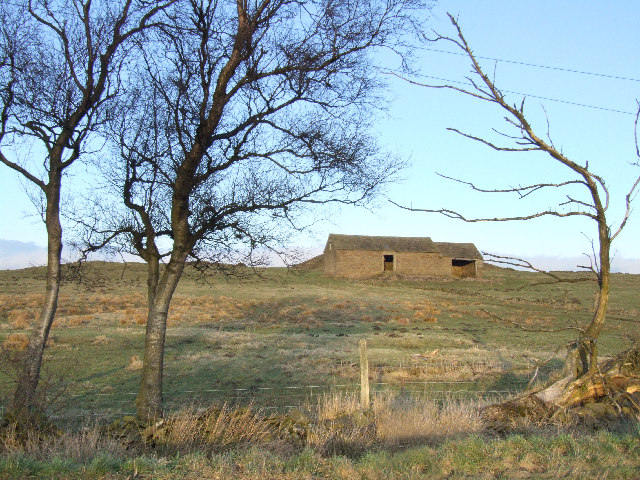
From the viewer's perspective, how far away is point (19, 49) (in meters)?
10.7

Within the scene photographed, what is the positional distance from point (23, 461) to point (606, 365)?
8.05 meters

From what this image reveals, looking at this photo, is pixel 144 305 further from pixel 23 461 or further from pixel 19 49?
pixel 23 461

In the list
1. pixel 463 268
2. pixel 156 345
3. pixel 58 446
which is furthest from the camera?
pixel 463 268

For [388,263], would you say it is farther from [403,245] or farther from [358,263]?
[358,263]

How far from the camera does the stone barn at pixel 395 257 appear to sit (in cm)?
5859

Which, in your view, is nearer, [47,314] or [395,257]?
[47,314]

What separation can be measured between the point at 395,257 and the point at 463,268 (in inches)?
350

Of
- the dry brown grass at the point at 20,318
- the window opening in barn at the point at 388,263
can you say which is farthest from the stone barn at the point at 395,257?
the dry brown grass at the point at 20,318

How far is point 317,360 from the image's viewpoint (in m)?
18.8

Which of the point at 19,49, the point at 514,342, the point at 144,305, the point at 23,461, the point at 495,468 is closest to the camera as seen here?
the point at 23,461

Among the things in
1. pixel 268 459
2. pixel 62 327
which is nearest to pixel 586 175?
pixel 268 459

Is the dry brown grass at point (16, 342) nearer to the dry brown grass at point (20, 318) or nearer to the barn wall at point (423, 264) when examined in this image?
the dry brown grass at point (20, 318)

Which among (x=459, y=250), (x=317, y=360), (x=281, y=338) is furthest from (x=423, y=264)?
(x=317, y=360)

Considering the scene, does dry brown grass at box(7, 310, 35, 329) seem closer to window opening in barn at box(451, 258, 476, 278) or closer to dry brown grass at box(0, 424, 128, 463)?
dry brown grass at box(0, 424, 128, 463)
